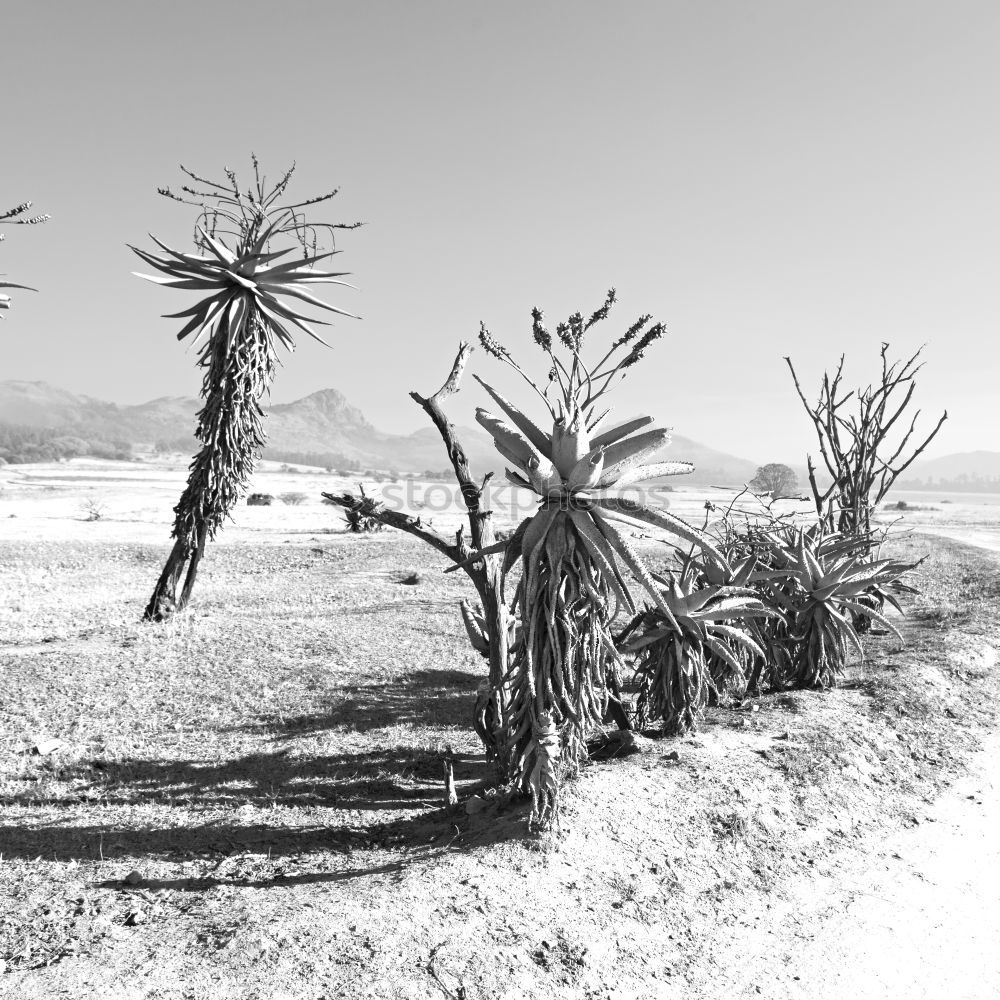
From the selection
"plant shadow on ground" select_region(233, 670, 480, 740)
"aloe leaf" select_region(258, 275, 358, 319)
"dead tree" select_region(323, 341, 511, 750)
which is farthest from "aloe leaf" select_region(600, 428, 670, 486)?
"aloe leaf" select_region(258, 275, 358, 319)

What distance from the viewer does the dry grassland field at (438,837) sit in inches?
146

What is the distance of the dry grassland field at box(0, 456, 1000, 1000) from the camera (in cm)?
370

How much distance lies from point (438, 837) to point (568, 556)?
232cm

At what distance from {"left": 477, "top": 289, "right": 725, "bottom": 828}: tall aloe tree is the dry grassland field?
25.6 inches

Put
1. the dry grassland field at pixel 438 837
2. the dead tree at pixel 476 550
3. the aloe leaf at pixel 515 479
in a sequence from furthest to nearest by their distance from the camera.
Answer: the dead tree at pixel 476 550 → the aloe leaf at pixel 515 479 → the dry grassland field at pixel 438 837

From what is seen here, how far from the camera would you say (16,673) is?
875 cm

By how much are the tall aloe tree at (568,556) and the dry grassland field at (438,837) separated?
65 cm

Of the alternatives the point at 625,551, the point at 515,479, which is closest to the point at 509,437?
the point at 515,479

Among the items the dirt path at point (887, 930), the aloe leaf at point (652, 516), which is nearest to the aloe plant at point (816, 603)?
the dirt path at point (887, 930)

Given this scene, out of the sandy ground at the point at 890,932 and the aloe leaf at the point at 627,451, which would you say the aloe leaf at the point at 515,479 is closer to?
the aloe leaf at the point at 627,451

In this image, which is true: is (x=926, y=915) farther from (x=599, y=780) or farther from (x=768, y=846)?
(x=599, y=780)

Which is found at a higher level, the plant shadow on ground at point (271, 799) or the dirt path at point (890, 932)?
the dirt path at point (890, 932)

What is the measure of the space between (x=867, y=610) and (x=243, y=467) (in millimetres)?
9053

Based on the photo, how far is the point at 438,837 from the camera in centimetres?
518
